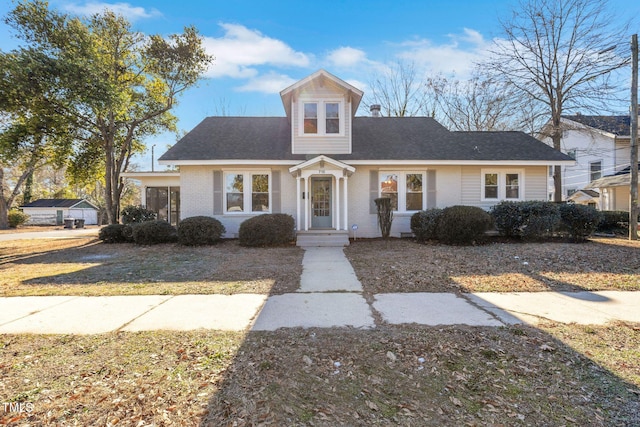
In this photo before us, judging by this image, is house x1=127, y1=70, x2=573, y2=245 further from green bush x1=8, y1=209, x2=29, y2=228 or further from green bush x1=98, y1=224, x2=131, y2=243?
green bush x1=8, y1=209, x2=29, y2=228

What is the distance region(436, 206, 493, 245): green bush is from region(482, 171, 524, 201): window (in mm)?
3446

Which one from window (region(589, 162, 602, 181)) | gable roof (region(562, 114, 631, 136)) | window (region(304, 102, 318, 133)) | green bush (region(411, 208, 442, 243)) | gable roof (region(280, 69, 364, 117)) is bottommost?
green bush (region(411, 208, 442, 243))

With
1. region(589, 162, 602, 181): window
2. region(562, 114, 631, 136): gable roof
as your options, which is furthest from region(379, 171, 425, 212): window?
region(589, 162, 602, 181): window

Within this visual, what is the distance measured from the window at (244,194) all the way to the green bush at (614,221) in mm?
14877

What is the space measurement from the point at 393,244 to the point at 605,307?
6.27 metres

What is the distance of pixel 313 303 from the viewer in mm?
4719

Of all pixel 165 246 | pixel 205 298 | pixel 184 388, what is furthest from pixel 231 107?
pixel 184 388

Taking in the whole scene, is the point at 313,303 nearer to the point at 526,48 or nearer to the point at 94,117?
the point at 94,117

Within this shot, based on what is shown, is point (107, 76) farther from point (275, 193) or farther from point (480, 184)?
point (480, 184)

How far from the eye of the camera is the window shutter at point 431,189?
41.0 feet

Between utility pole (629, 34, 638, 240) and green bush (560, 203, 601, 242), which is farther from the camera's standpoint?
utility pole (629, 34, 638, 240)

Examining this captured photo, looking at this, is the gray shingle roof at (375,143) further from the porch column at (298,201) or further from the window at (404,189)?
the porch column at (298,201)

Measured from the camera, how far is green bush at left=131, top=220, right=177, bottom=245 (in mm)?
11047

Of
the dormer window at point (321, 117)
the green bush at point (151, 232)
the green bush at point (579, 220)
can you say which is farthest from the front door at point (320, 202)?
the green bush at point (579, 220)
